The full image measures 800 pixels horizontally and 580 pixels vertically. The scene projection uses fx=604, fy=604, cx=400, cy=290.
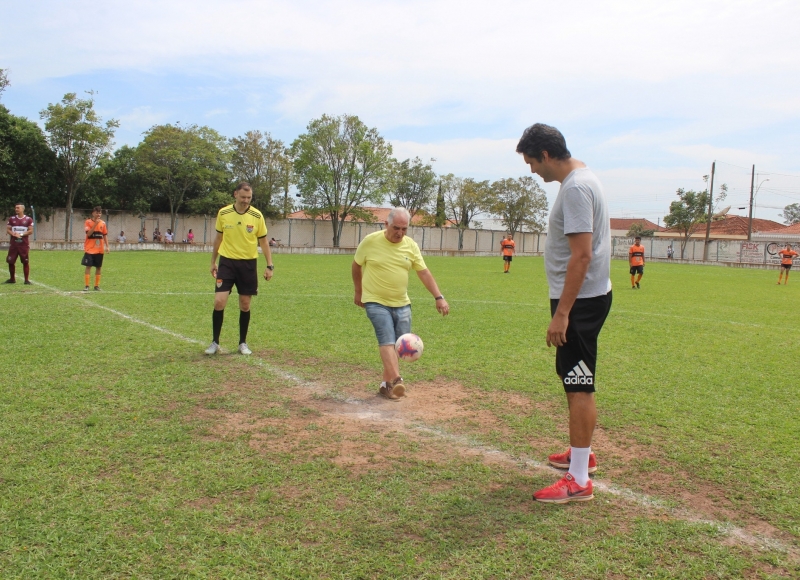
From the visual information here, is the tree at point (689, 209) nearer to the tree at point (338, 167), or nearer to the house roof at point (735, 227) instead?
the house roof at point (735, 227)

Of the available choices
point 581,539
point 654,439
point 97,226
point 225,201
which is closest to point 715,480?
point 654,439

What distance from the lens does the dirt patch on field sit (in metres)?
3.82

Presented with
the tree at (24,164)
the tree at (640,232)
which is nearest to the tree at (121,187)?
the tree at (24,164)

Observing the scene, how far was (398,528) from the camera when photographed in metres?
3.31

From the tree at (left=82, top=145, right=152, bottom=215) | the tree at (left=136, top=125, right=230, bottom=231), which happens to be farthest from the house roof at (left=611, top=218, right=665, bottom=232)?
the tree at (left=82, top=145, right=152, bottom=215)

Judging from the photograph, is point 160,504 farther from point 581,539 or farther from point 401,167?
point 401,167

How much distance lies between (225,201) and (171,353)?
42358mm

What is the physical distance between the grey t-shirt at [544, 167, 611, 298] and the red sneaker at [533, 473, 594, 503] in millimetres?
1170

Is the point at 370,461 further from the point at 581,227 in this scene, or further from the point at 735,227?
the point at 735,227

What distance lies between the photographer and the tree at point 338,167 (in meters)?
54.8

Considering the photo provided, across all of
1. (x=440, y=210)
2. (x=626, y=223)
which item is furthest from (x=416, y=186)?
(x=626, y=223)

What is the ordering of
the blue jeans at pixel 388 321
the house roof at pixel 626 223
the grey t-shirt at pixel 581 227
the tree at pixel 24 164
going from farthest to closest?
the house roof at pixel 626 223 < the tree at pixel 24 164 < the blue jeans at pixel 388 321 < the grey t-shirt at pixel 581 227

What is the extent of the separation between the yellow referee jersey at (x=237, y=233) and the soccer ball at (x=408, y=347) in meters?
2.76

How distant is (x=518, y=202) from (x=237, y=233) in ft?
210
